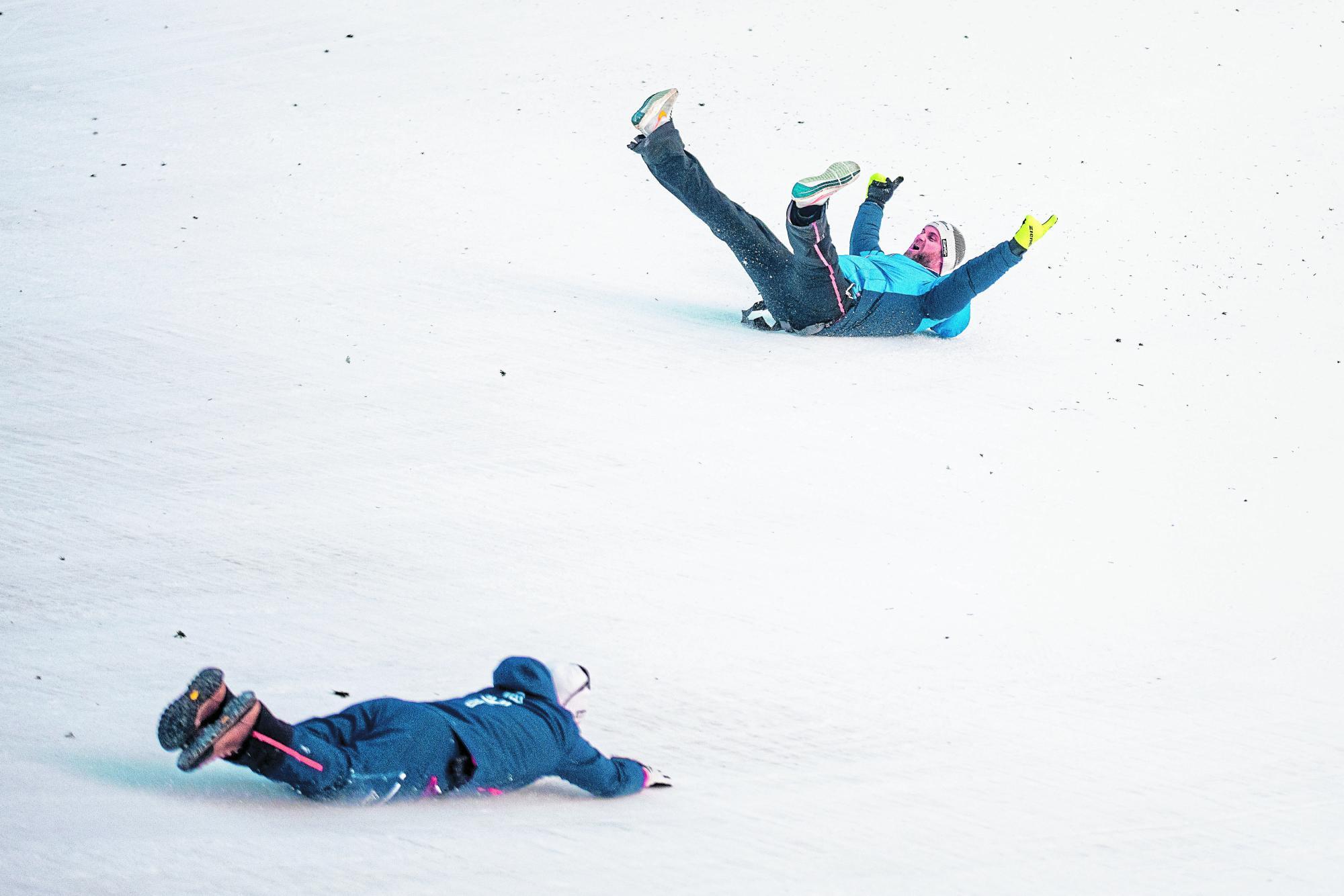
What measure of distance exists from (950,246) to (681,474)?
149 centimetres

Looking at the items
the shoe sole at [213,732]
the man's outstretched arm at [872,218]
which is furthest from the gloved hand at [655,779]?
the man's outstretched arm at [872,218]

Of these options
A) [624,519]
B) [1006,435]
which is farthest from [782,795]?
[1006,435]

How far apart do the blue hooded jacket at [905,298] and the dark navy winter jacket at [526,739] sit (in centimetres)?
188

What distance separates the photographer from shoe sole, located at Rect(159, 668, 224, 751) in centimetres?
153

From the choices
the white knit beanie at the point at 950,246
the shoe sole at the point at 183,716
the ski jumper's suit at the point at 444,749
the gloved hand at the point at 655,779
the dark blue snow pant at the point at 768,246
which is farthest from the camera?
the white knit beanie at the point at 950,246

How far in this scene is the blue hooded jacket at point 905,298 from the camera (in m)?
3.39

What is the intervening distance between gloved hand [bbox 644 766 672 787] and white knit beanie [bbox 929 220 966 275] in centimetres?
227

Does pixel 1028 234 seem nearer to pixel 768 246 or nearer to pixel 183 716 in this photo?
pixel 768 246

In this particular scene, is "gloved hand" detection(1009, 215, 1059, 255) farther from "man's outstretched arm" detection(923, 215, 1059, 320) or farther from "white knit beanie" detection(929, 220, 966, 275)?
"white knit beanie" detection(929, 220, 966, 275)

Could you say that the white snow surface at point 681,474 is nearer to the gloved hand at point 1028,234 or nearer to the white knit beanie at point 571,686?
the white knit beanie at point 571,686

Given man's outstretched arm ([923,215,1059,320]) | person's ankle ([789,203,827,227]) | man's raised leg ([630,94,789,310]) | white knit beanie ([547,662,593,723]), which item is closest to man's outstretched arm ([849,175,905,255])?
man's outstretched arm ([923,215,1059,320])

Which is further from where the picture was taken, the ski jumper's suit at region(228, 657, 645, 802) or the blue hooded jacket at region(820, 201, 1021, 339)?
the blue hooded jacket at region(820, 201, 1021, 339)

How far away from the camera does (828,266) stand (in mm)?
3326

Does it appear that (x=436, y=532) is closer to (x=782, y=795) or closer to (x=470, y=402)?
(x=470, y=402)
